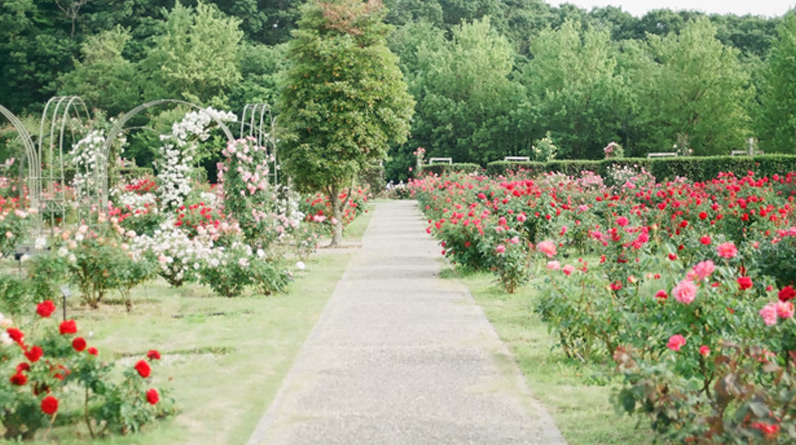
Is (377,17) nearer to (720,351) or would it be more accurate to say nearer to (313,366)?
(313,366)

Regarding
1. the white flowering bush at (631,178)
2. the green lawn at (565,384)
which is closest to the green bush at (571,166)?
the white flowering bush at (631,178)

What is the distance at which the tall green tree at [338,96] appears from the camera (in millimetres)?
16094

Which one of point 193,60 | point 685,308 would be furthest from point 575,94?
point 685,308

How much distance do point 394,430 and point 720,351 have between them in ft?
5.85

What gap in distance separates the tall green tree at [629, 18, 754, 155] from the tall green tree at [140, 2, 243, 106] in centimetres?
2161

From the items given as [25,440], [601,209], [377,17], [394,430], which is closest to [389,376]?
[394,430]

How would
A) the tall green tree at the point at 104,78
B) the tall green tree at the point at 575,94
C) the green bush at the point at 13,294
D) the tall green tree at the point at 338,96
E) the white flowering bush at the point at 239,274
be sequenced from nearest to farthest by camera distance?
the green bush at the point at 13,294 → the white flowering bush at the point at 239,274 → the tall green tree at the point at 338,96 → the tall green tree at the point at 104,78 → the tall green tree at the point at 575,94

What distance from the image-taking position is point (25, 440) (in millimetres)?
4520

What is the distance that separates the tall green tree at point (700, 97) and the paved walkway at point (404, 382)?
34055 mm

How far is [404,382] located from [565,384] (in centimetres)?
110

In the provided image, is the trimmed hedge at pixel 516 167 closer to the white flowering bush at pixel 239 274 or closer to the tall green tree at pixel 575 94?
the tall green tree at pixel 575 94

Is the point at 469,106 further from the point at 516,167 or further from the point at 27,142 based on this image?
the point at 27,142

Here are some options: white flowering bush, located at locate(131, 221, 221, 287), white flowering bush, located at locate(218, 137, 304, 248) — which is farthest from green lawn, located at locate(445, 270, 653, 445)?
white flowering bush, located at locate(218, 137, 304, 248)

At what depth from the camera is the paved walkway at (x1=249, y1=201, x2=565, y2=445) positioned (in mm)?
4703
